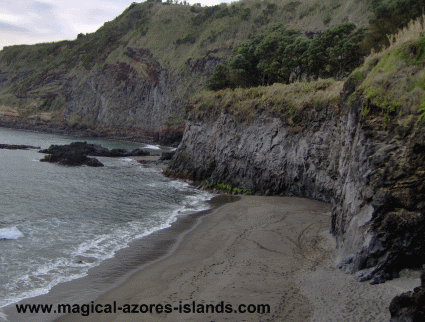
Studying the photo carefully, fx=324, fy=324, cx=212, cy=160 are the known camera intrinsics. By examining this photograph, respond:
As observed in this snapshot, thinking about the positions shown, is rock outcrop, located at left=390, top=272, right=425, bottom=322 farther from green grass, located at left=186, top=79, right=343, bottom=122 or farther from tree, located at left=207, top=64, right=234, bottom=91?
tree, located at left=207, top=64, right=234, bottom=91

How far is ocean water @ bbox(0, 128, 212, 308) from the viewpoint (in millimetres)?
9812

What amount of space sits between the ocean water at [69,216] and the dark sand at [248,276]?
977 mm

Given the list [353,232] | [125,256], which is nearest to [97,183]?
[125,256]

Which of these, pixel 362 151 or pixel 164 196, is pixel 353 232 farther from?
pixel 164 196

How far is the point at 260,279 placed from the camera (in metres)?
8.49

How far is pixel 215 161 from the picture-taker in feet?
89.6

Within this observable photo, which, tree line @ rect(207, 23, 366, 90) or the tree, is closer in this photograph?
tree line @ rect(207, 23, 366, 90)

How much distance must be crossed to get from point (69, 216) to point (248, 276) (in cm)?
→ 1065

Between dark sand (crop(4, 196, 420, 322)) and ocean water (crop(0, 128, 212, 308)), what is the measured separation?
98 centimetres

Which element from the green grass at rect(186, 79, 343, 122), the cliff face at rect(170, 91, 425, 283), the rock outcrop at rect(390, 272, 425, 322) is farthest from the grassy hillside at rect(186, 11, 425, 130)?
the green grass at rect(186, 79, 343, 122)

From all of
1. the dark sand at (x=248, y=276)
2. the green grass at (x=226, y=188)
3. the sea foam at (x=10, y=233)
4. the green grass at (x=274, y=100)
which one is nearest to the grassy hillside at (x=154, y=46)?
the green grass at (x=274, y=100)

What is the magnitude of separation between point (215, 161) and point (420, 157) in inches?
794

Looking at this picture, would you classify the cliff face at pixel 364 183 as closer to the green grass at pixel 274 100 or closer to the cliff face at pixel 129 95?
the green grass at pixel 274 100

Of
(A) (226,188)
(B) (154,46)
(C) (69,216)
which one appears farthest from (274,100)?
(B) (154,46)
